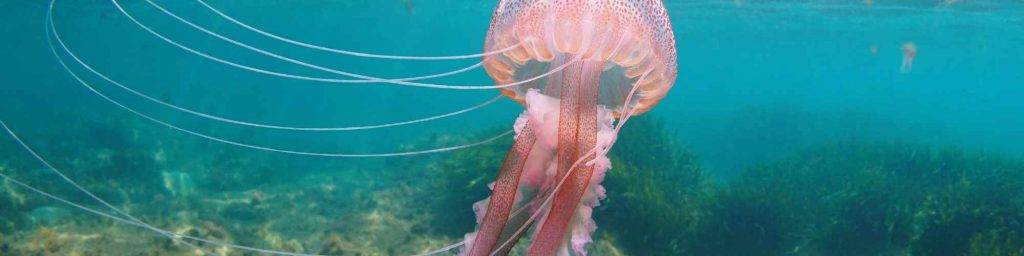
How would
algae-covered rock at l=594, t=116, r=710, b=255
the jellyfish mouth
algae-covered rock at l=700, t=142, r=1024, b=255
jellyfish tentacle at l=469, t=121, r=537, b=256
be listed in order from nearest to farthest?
jellyfish tentacle at l=469, t=121, r=537, b=256, the jellyfish mouth, algae-covered rock at l=700, t=142, r=1024, b=255, algae-covered rock at l=594, t=116, r=710, b=255

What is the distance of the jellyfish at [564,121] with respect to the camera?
252 centimetres

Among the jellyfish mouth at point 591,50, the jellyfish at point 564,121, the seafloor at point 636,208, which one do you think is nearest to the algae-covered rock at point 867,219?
the seafloor at point 636,208

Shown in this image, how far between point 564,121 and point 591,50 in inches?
13.8

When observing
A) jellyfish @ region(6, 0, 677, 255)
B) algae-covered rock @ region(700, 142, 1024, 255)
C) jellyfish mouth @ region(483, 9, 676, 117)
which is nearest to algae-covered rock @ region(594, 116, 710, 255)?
algae-covered rock @ region(700, 142, 1024, 255)

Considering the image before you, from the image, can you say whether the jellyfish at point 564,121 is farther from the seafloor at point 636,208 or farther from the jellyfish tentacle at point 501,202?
the seafloor at point 636,208

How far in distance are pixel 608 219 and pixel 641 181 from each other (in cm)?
108

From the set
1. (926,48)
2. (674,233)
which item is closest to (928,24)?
(926,48)

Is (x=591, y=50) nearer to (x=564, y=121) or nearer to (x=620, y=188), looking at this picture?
(x=564, y=121)

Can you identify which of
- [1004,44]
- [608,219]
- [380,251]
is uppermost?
[380,251]

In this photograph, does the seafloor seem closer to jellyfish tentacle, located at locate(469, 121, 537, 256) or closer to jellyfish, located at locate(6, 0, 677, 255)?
jellyfish, located at locate(6, 0, 677, 255)

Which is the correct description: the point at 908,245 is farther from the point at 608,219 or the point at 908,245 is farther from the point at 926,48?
the point at 926,48

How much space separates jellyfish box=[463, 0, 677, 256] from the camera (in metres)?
2.52

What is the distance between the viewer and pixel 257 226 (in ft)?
27.7

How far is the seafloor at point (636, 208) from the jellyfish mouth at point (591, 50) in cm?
334
